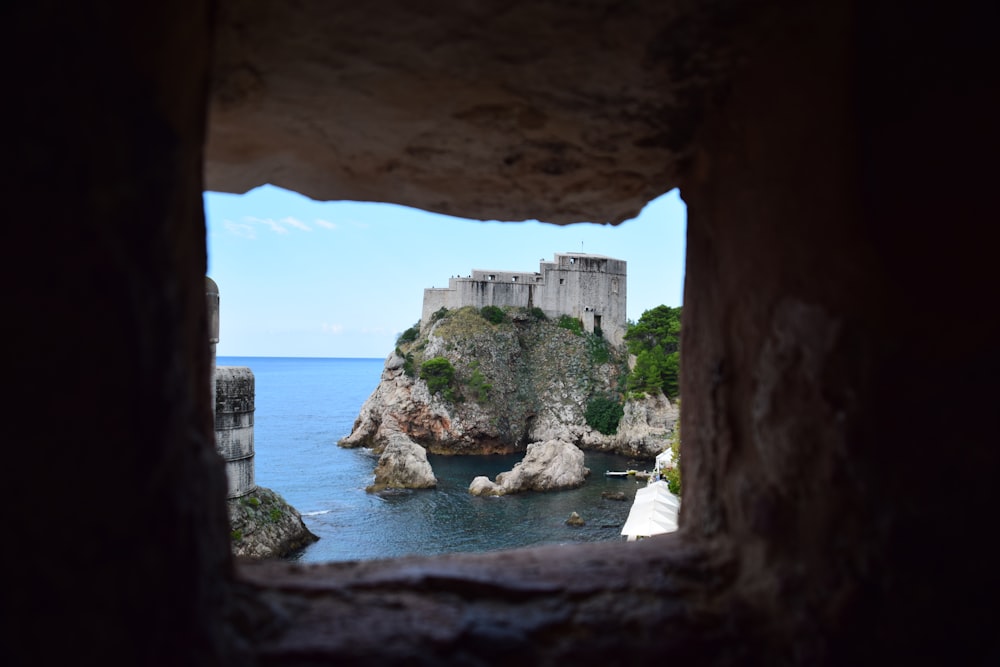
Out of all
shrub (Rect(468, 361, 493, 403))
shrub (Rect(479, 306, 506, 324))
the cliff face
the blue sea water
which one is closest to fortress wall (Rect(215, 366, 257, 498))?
the blue sea water

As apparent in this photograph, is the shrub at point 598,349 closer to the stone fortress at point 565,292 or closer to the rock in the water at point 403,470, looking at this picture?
the stone fortress at point 565,292

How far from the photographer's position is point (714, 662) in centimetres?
166

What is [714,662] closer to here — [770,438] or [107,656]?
[770,438]

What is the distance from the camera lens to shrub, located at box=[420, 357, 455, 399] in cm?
3506

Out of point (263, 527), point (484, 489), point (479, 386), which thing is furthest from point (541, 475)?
point (263, 527)

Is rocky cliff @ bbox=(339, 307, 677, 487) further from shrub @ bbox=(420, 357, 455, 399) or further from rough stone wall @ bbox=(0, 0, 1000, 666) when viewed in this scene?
rough stone wall @ bbox=(0, 0, 1000, 666)

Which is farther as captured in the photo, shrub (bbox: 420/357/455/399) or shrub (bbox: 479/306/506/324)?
shrub (bbox: 479/306/506/324)

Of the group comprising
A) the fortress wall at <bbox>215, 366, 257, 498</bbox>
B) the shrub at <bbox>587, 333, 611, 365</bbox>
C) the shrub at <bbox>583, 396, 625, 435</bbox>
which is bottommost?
the shrub at <bbox>583, 396, 625, 435</bbox>

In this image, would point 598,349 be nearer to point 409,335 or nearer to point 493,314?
point 493,314

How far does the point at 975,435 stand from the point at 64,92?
187 cm

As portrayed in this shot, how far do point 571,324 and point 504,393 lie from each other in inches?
259

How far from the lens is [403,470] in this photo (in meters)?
26.6

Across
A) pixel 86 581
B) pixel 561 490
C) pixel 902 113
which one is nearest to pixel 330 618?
pixel 86 581

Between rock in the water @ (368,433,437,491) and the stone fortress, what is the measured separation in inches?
581
